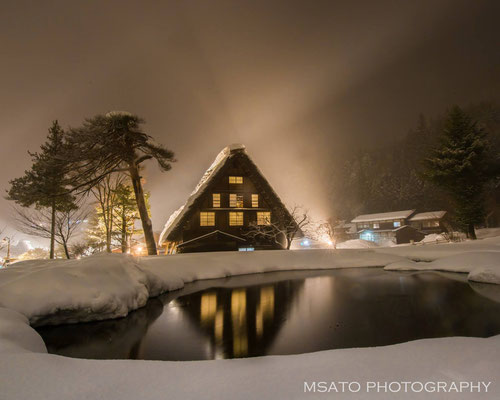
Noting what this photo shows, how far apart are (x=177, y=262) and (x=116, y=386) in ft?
41.1

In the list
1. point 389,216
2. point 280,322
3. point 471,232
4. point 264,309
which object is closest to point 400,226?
point 389,216

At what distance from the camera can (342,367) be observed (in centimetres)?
336

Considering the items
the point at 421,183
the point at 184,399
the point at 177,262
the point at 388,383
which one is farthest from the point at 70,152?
the point at 421,183

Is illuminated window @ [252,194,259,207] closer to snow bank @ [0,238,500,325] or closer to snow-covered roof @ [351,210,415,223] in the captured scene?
snow bank @ [0,238,500,325]

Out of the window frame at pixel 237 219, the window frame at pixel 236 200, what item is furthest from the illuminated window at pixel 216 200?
the window frame at pixel 237 219

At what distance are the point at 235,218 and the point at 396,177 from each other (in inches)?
1857

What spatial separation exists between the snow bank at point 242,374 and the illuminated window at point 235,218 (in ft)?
61.5

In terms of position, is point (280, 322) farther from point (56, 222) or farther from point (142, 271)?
point (56, 222)

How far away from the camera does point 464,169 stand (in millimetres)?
22156

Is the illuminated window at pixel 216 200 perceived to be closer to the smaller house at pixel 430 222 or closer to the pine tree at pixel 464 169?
the pine tree at pixel 464 169

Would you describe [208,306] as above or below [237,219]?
below

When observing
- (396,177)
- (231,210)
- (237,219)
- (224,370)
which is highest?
(396,177)

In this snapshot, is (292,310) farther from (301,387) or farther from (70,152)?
(70,152)

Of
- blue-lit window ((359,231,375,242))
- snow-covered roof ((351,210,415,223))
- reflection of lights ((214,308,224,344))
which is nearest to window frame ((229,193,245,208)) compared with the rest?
reflection of lights ((214,308,224,344))
